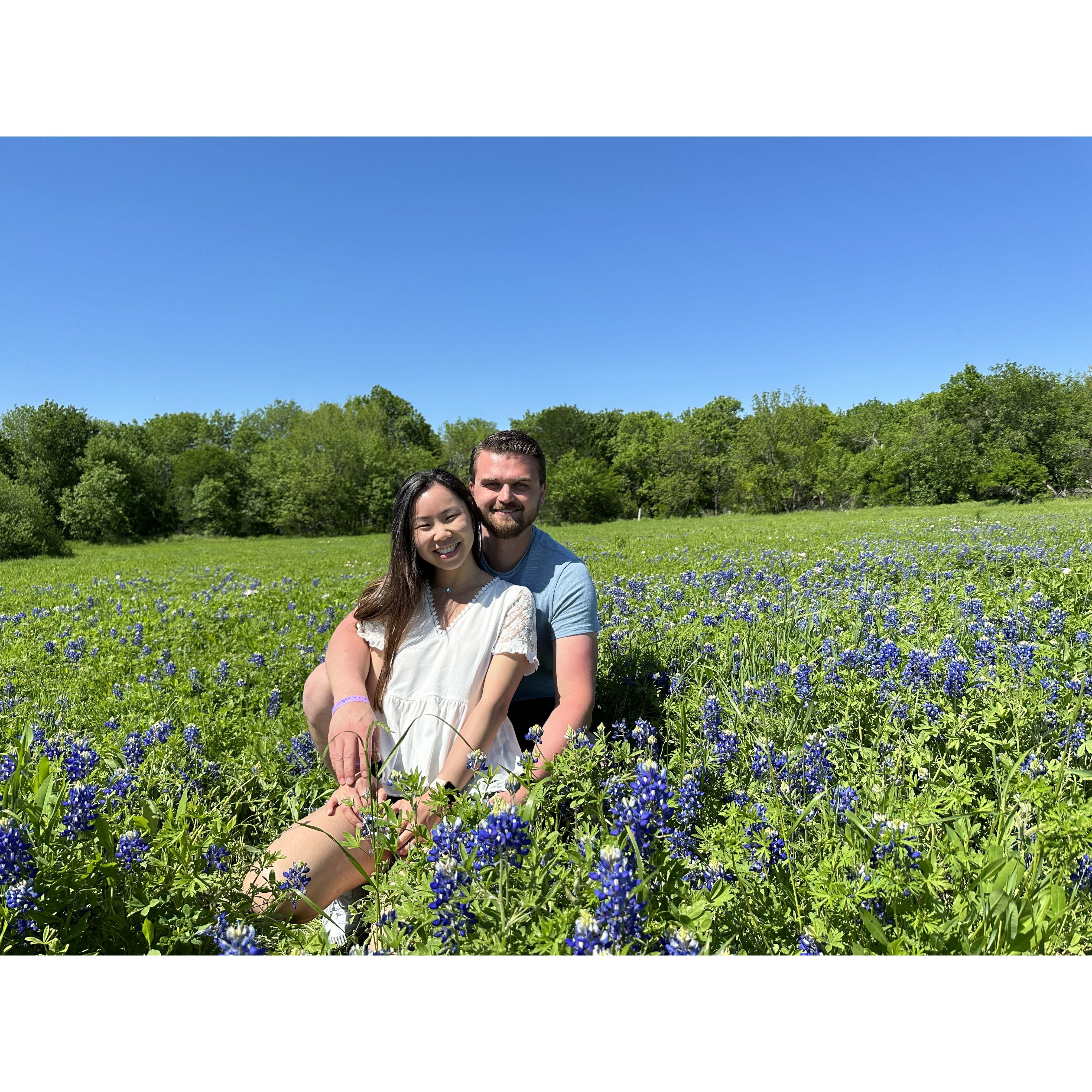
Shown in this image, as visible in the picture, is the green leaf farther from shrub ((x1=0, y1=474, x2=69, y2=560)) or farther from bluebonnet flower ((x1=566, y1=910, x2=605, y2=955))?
shrub ((x1=0, y1=474, x2=69, y2=560))

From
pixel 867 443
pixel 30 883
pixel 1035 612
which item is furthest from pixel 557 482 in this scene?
pixel 30 883

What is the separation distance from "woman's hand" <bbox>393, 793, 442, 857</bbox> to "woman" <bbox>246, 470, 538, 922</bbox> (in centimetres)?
13

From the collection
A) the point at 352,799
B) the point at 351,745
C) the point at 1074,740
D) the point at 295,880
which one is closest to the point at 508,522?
the point at 351,745

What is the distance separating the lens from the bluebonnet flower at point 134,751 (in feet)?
9.76

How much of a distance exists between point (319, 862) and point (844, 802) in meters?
1.89

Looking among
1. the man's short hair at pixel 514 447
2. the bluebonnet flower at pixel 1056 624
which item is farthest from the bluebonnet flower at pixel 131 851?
the bluebonnet flower at pixel 1056 624

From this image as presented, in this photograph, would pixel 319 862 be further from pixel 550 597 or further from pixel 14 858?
pixel 550 597

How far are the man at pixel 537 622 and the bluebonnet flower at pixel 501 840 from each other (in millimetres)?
1108

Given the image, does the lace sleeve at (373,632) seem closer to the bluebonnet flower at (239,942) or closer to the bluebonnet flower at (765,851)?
the bluebonnet flower at (239,942)

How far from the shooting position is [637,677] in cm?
420

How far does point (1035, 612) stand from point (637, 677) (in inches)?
115

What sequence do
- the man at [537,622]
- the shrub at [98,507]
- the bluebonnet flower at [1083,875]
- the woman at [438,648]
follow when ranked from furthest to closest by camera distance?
the shrub at [98,507], the man at [537,622], the woman at [438,648], the bluebonnet flower at [1083,875]

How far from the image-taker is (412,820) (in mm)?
1976

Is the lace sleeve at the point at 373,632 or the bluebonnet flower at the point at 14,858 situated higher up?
the lace sleeve at the point at 373,632
